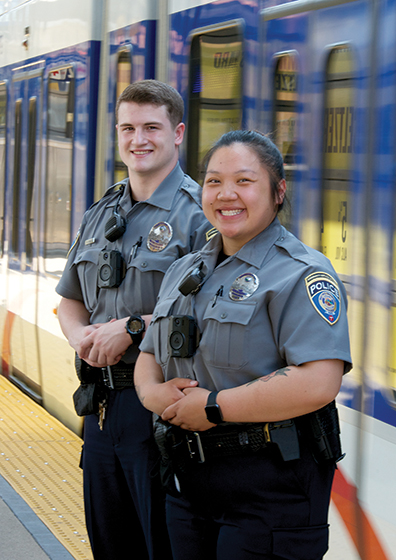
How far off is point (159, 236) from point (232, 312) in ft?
2.32

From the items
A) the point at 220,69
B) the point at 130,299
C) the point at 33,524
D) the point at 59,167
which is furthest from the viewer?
the point at 59,167

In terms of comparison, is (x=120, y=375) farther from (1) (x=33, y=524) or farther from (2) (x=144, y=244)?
(1) (x=33, y=524)

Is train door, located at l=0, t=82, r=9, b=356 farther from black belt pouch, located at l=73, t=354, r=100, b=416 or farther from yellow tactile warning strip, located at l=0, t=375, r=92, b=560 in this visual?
black belt pouch, located at l=73, t=354, r=100, b=416

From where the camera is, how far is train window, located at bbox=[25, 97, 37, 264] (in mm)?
5586

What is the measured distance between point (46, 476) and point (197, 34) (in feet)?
8.33

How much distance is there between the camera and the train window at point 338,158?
8.35 ft

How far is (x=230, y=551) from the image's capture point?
1970mm

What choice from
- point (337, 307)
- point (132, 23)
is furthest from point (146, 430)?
point (132, 23)

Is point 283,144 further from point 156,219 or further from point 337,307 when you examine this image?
point 337,307

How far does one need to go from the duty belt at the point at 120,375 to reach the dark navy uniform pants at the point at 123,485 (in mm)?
24

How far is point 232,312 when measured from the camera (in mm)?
1974

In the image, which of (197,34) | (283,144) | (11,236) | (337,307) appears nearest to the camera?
(337,307)

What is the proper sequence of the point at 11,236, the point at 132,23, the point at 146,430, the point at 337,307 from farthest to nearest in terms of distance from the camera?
the point at 11,236, the point at 132,23, the point at 146,430, the point at 337,307

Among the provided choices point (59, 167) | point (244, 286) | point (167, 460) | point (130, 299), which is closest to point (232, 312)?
point (244, 286)
